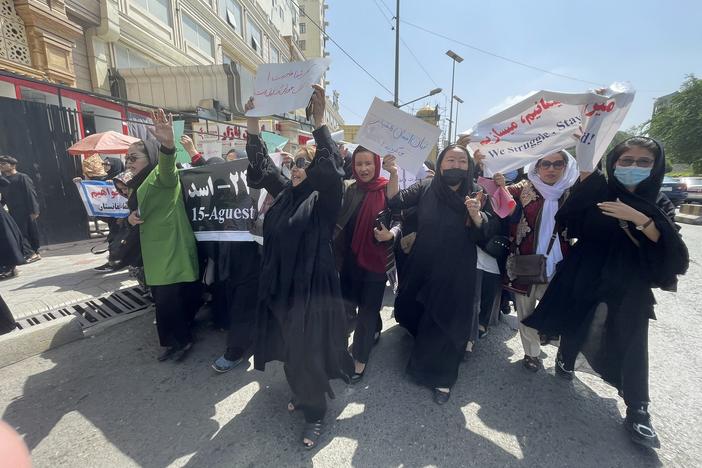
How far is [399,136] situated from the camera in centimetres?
250

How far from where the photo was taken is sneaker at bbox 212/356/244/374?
2709mm

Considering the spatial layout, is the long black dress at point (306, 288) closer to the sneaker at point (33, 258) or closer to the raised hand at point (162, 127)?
the raised hand at point (162, 127)

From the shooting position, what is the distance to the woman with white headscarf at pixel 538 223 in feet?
8.57

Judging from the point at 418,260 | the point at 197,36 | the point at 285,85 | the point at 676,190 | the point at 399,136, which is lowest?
the point at 676,190

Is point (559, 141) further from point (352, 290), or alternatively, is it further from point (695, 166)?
point (695, 166)

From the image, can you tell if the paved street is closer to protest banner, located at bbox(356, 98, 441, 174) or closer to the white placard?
protest banner, located at bbox(356, 98, 441, 174)

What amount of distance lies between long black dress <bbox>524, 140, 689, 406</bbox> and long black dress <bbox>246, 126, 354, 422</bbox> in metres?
1.60

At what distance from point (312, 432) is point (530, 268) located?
1.93 m

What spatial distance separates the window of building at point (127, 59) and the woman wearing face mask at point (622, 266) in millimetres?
11403

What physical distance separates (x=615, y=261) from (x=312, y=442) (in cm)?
215

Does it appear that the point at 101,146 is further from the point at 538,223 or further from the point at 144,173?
the point at 538,223

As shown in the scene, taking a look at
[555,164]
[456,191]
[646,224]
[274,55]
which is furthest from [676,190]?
[274,55]

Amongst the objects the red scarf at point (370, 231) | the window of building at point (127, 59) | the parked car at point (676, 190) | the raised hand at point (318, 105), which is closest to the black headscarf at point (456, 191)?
the red scarf at point (370, 231)

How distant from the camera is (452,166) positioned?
2.44m
